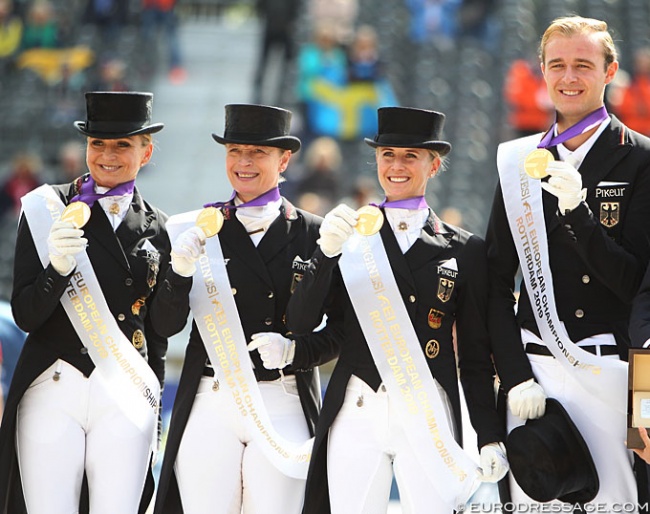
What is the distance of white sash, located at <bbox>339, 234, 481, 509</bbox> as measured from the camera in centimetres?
461

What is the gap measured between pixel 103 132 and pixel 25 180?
7.46 metres

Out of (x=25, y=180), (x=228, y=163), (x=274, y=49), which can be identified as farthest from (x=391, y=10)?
(x=228, y=163)

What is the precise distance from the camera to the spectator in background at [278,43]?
1415 cm

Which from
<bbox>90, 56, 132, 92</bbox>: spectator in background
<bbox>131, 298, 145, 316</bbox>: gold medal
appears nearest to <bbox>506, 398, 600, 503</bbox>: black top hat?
<bbox>131, 298, 145, 316</bbox>: gold medal

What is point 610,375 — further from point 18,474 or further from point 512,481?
point 18,474

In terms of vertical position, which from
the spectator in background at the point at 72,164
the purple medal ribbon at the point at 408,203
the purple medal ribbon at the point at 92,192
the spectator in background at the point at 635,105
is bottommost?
the spectator in background at the point at 72,164

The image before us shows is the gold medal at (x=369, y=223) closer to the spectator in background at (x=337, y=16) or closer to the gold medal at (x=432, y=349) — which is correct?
the gold medal at (x=432, y=349)

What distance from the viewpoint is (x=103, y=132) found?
507 cm

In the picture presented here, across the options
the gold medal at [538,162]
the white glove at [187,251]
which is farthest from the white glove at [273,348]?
the gold medal at [538,162]

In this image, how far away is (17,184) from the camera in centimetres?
1223

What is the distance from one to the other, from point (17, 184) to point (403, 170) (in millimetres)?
8087

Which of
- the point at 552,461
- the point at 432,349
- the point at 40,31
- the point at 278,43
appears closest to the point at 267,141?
the point at 432,349

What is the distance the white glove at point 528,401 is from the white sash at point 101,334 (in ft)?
4.70

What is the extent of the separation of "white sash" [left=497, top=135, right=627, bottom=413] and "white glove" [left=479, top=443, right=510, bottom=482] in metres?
0.39
